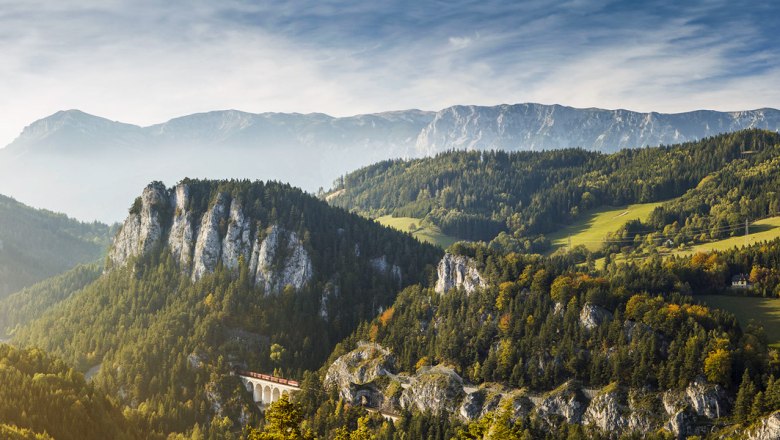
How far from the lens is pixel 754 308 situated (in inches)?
6048

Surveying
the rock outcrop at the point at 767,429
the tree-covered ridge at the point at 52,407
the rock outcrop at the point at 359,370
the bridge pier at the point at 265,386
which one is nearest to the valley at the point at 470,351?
the rock outcrop at the point at 359,370

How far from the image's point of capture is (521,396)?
13488 cm

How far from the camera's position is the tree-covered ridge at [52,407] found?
435 ft

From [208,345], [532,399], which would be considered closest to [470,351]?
[532,399]

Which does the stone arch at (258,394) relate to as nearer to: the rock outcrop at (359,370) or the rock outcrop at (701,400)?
the rock outcrop at (359,370)

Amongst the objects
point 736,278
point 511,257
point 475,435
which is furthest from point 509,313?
point 475,435

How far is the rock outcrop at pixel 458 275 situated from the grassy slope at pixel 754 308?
5100 cm

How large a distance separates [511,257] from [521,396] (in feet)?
126

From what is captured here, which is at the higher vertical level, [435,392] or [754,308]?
[754,308]

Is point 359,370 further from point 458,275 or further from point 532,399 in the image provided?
point 532,399

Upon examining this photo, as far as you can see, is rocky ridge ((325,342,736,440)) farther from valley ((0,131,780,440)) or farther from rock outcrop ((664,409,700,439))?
valley ((0,131,780,440))

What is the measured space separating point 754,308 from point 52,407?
144 meters

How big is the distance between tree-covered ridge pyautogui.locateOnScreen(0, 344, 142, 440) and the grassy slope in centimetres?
12498

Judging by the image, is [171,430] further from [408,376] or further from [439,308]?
[439,308]
